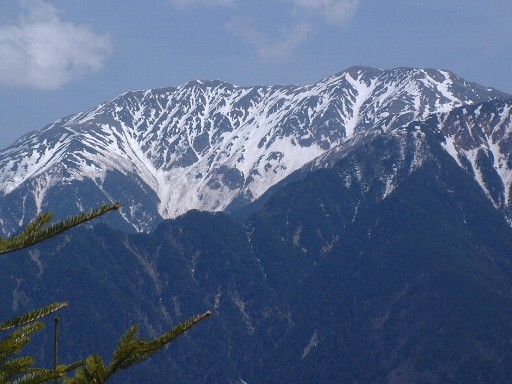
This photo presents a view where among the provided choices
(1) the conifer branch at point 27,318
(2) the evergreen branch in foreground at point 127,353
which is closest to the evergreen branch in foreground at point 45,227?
(1) the conifer branch at point 27,318

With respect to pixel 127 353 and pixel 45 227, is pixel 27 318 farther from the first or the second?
pixel 127 353

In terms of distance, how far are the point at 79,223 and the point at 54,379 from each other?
2.69 metres

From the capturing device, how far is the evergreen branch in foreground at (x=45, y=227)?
48.3 ft

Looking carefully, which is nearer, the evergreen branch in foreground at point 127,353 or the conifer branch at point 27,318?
the evergreen branch in foreground at point 127,353

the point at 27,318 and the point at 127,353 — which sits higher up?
the point at 27,318

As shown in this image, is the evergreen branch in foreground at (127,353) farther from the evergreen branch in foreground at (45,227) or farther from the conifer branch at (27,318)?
the evergreen branch in foreground at (45,227)

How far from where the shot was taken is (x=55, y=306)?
15625 millimetres

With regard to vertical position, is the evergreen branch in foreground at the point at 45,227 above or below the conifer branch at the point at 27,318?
above

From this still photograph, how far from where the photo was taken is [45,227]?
1505cm

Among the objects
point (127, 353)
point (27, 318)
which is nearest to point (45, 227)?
point (27, 318)

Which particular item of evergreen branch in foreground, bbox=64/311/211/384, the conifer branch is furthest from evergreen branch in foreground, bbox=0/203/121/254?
evergreen branch in foreground, bbox=64/311/211/384

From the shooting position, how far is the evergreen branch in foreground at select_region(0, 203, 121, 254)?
1473cm

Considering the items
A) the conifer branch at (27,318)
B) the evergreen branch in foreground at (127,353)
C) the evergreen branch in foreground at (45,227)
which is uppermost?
the evergreen branch in foreground at (45,227)

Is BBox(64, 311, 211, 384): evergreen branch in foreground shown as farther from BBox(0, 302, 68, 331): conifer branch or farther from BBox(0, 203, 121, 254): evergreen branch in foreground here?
BBox(0, 203, 121, 254): evergreen branch in foreground
